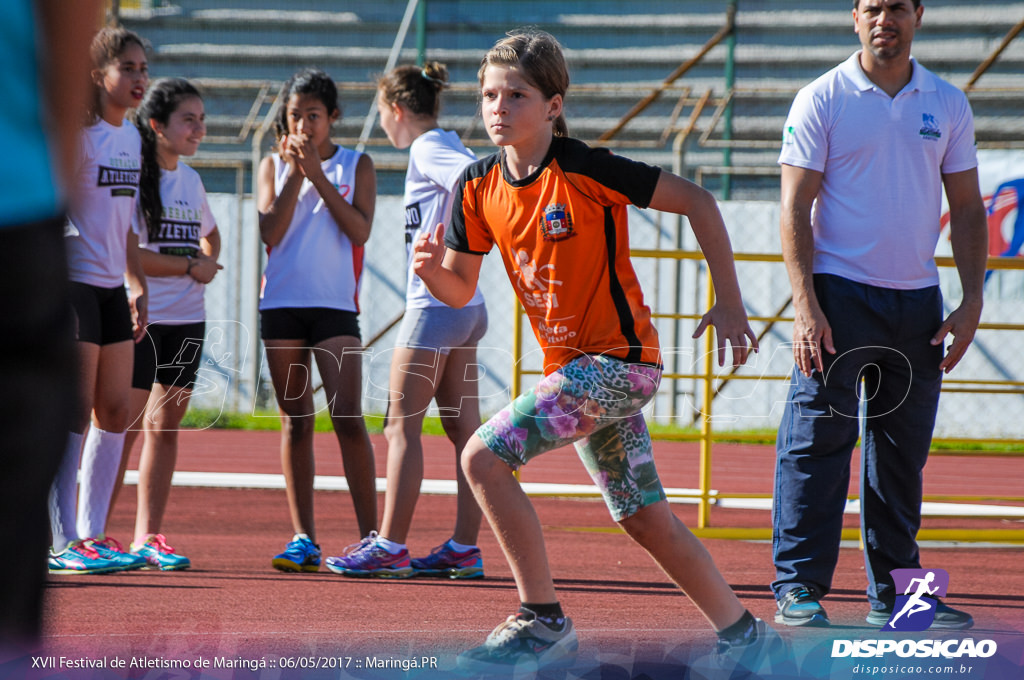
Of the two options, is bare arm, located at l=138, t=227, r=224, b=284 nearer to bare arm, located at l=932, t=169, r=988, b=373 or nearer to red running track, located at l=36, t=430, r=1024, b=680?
red running track, located at l=36, t=430, r=1024, b=680

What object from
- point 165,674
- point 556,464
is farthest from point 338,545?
point 556,464

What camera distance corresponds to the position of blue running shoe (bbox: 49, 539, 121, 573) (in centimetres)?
417

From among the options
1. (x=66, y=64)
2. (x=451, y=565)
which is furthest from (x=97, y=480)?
(x=66, y=64)

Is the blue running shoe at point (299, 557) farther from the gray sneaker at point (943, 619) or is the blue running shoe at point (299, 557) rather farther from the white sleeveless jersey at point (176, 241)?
the gray sneaker at point (943, 619)

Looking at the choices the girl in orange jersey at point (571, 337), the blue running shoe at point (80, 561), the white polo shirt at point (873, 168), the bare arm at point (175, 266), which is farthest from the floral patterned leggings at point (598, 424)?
the bare arm at point (175, 266)

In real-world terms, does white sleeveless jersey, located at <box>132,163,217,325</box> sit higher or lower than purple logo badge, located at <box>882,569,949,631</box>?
higher

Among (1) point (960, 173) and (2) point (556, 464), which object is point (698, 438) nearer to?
(1) point (960, 173)

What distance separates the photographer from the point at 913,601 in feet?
11.7

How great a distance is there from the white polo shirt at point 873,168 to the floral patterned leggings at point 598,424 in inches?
40.4

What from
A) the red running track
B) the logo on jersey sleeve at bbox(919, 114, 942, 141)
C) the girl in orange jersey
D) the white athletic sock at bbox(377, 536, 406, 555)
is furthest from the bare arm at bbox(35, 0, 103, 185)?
the white athletic sock at bbox(377, 536, 406, 555)

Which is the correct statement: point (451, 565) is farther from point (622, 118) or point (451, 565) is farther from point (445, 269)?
point (622, 118)

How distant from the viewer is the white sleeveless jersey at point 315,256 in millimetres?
4551

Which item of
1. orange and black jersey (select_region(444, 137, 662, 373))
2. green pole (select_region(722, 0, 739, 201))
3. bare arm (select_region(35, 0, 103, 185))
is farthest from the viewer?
green pole (select_region(722, 0, 739, 201))

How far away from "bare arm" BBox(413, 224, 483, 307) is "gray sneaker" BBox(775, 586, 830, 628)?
52.4 inches
